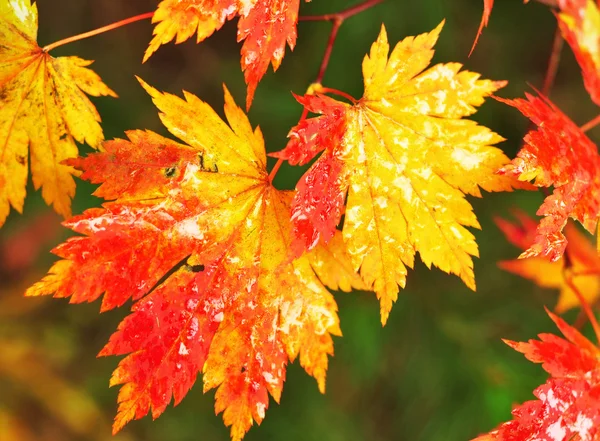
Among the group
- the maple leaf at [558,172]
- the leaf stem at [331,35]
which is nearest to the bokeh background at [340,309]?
the leaf stem at [331,35]

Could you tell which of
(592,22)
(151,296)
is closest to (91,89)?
(151,296)

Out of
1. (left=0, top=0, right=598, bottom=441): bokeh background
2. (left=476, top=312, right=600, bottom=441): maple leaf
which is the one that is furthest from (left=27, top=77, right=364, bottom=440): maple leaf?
(left=0, top=0, right=598, bottom=441): bokeh background

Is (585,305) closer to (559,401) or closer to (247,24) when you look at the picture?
(559,401)

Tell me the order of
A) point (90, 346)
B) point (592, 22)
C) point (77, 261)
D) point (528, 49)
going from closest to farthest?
point (592, 22), point (77, 261), point (528, 49), point (90, 346)

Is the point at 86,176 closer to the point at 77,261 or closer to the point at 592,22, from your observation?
→ the point at 77,261

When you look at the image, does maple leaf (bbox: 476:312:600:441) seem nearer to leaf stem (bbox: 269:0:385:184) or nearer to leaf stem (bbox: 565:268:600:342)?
leaf stem (bbox: 565:268:600:342)

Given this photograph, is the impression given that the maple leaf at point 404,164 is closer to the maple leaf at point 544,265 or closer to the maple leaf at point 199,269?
the maple leaf at point 199,269
